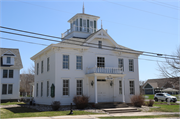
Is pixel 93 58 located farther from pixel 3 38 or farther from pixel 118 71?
pixel 3 38

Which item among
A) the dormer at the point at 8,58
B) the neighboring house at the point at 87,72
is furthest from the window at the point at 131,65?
the dormer at the point at 8,58

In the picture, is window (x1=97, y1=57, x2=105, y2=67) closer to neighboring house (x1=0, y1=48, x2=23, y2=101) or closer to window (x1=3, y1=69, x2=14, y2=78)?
neighboring house (x1=0, y1=48, x2=23, y2=101)

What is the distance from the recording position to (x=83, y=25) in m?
30.8

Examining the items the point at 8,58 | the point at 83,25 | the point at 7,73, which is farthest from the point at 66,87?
the point at 8,58

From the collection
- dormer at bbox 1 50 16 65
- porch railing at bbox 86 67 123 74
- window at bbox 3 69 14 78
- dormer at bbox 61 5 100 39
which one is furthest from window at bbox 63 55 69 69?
dormer at bbox 1 50 16 65

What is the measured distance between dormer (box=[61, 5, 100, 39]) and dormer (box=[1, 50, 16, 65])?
11728 mm

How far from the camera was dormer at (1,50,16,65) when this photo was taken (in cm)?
3563

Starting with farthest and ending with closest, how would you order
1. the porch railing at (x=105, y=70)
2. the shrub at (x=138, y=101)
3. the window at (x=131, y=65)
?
the window at (x=131, y=65) < the shrub at (x=138, y=101) < the porch railing at (x=105, y=70)

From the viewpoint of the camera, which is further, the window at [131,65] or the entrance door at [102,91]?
the window at [131,65]

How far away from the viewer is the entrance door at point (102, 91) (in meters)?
24.7

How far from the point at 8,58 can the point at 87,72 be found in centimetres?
1895

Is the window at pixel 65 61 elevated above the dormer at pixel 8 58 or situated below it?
below

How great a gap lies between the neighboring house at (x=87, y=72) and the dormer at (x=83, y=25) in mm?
1303

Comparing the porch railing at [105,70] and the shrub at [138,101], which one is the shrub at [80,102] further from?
the shrub at [138,101]
